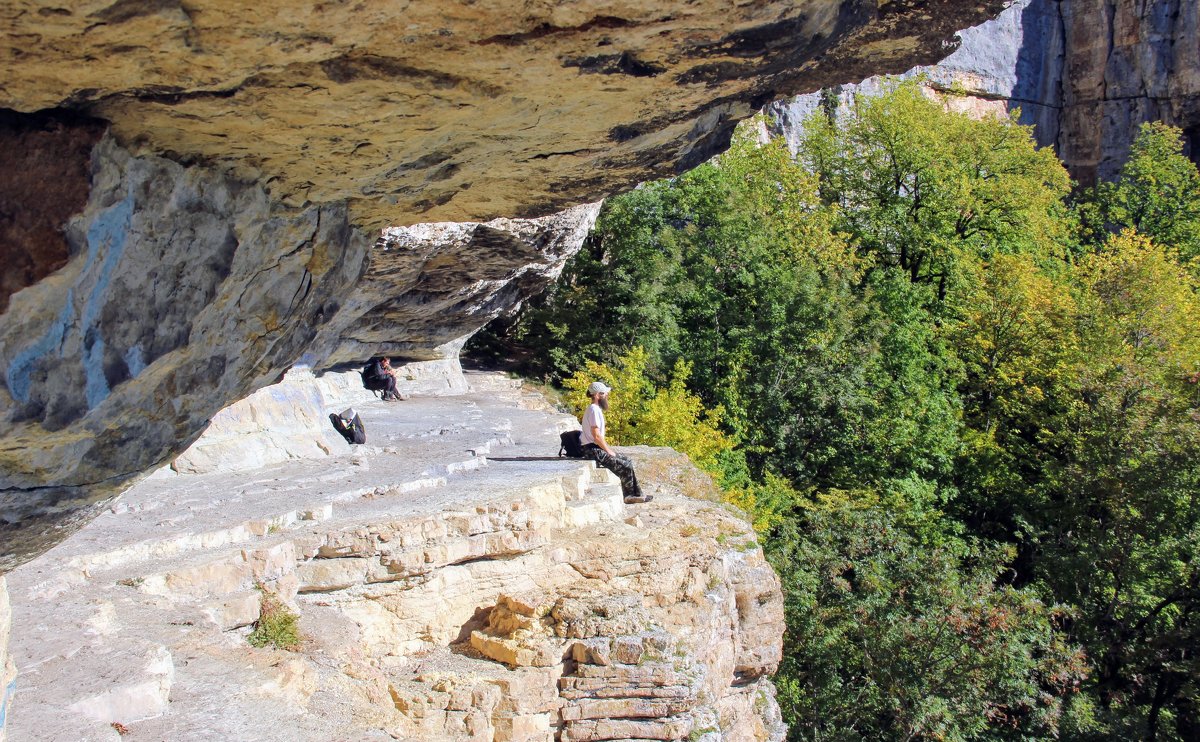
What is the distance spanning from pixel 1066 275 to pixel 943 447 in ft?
24.9

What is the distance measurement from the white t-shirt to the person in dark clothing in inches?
229

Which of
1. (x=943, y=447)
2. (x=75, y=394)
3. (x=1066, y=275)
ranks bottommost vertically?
(x=943, y=447)

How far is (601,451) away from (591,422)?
328mm

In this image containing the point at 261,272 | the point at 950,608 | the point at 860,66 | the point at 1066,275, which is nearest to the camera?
the point at 261,272

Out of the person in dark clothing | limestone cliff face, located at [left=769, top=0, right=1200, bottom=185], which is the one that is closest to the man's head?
the person in dark clothing

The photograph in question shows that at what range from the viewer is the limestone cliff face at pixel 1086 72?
31734 millimetres

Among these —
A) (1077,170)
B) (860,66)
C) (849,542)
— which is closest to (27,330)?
(860,66)

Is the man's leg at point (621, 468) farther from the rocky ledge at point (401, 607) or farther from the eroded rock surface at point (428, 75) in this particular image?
the eroded rock surface at point (428, 75)

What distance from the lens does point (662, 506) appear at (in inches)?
407

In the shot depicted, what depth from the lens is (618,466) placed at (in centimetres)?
1048

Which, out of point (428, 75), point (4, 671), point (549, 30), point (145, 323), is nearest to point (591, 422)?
point (4, 671)

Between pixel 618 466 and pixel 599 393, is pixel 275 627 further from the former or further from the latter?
pixel 618 466

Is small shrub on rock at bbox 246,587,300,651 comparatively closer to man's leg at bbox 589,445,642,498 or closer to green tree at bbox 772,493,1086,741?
man's leg at bbox 589,445,642,498

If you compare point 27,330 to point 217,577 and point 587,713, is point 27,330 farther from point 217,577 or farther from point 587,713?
point 587,713
